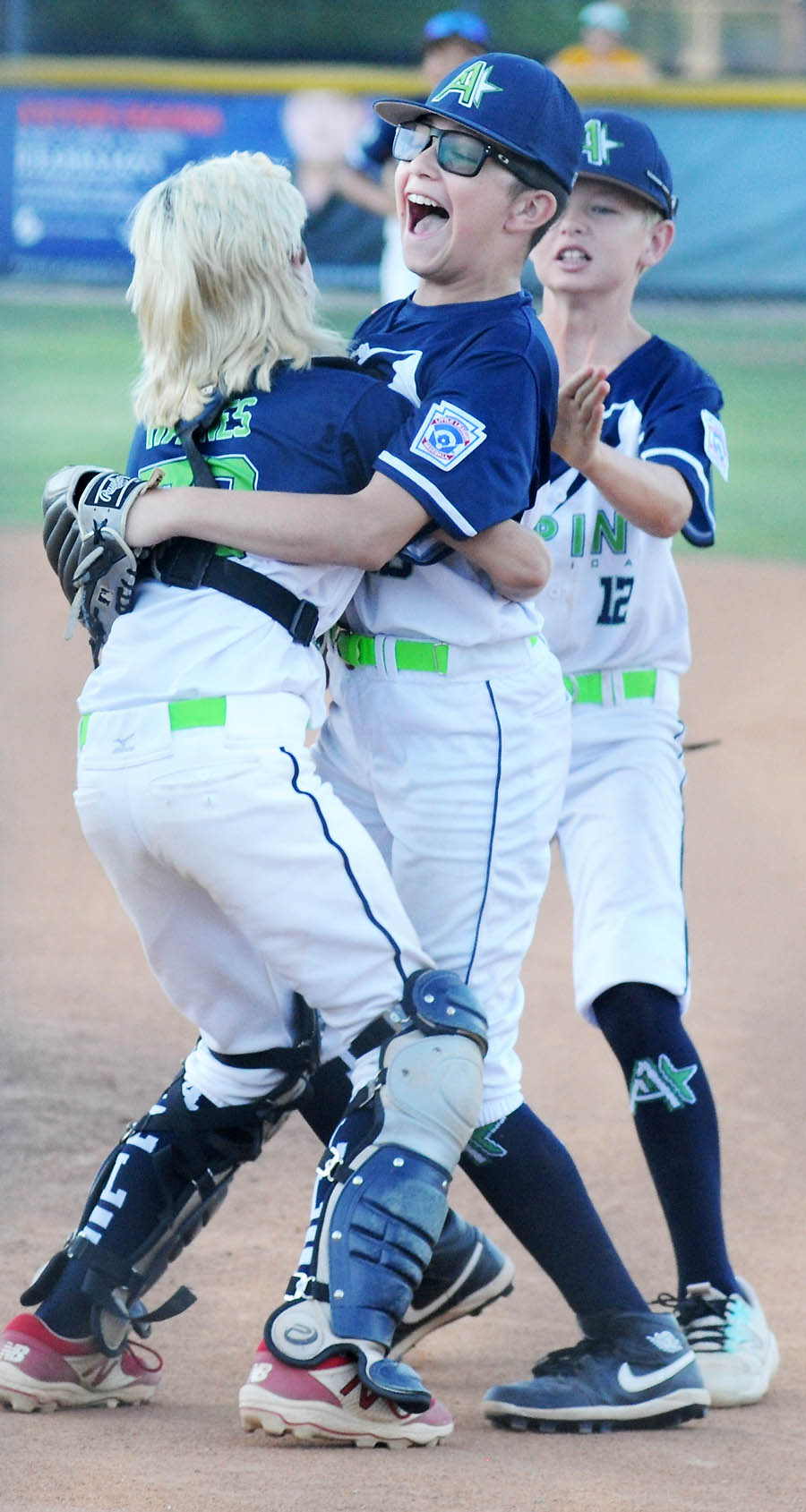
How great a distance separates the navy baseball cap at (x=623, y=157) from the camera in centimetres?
266

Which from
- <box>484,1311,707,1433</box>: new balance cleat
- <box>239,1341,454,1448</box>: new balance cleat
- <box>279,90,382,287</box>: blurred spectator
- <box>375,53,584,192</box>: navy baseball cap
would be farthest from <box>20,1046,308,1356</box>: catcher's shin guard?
<box>279,90,382,287</box>: blurred spectator

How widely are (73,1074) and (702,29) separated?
60.6 feet

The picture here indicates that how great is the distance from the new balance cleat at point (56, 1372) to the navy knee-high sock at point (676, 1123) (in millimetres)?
816

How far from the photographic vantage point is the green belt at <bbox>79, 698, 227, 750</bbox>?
81.4 inches

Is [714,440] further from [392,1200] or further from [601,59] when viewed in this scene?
[601,59]

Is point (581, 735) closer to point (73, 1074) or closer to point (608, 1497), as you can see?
point (608, 1497)

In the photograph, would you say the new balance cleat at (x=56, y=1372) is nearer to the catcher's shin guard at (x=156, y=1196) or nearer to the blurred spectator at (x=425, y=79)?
the catcher's shin guard at (x=156, y=1196)

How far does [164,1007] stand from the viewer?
3.96m

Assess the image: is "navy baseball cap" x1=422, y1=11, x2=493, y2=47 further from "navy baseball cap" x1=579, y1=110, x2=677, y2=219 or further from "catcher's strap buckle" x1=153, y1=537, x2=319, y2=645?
"catcher's strap buckle" x1=153, y1=537, x2=319, y2=645

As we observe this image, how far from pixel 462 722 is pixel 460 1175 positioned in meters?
1.42

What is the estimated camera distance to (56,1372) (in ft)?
7.36

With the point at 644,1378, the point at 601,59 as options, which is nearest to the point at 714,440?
the point at 644,1378

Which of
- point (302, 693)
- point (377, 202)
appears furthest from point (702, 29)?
point (302, 693)

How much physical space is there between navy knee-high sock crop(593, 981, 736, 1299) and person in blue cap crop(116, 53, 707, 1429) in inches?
7.9
